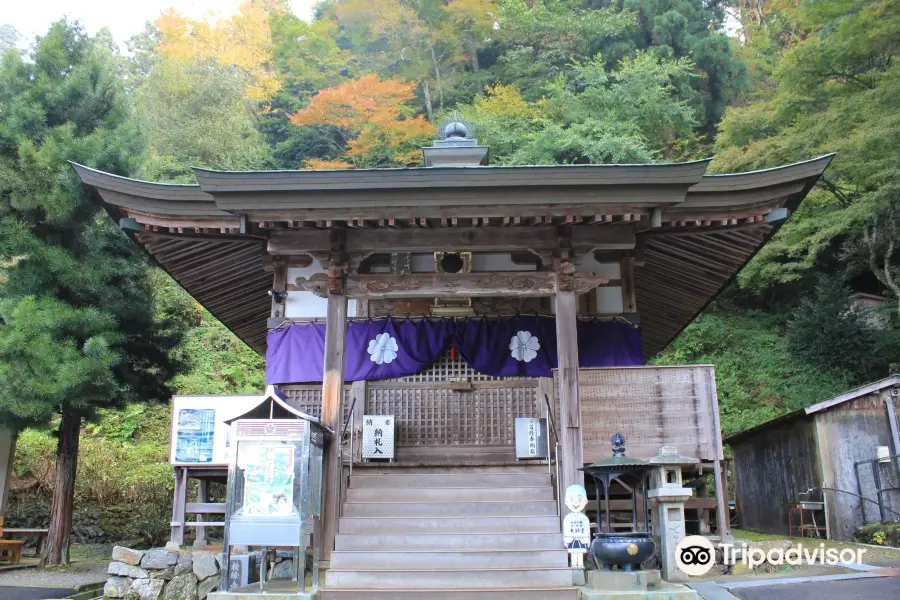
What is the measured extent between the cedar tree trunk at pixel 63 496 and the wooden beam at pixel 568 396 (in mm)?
8119

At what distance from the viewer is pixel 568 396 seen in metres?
8.70

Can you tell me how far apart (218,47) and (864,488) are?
121 feet

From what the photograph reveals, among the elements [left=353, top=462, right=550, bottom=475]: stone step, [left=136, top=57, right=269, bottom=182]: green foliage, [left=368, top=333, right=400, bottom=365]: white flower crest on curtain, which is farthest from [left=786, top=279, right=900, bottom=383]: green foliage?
[left=136, top=57, right=269, bottom=182]: green foliage

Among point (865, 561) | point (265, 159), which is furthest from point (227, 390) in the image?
point (865, 561)

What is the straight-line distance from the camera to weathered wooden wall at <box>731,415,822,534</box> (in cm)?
1473

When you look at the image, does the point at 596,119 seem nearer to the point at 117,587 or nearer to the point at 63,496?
the point at 63,496

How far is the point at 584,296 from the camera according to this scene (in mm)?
11266

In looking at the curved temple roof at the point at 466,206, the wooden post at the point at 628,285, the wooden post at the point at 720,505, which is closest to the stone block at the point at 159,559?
the curved temple roof at the point at 466,206

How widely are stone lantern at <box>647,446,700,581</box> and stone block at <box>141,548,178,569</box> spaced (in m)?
5.86

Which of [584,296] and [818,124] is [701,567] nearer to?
[584,296]

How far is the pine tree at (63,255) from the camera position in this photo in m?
10.5

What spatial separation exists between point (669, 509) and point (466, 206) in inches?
164

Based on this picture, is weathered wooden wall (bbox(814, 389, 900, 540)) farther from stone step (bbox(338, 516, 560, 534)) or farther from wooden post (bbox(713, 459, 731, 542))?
stone step (bbox(338, 516, 560, 534))

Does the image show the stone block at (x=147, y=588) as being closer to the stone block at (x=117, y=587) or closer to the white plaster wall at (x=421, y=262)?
the stone block at (x=117, y=587)
